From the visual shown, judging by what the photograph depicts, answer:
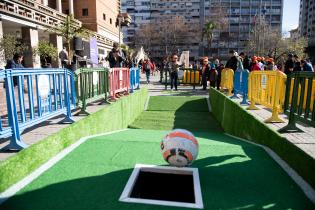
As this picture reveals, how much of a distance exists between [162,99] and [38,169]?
1005 centimetres

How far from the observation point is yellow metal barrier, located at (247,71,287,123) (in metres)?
6.50

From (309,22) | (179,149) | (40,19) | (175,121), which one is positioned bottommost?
(175,121)

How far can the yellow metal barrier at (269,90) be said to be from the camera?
6504 mm

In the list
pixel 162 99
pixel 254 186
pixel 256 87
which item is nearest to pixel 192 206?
pixel 254 186

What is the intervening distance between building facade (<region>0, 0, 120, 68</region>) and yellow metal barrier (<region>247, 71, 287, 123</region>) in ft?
55.4

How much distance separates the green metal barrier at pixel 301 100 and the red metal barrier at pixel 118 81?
633 cm

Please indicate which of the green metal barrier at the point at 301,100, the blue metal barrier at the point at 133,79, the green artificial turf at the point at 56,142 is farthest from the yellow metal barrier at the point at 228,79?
the green metal barrier at the point at 301,100

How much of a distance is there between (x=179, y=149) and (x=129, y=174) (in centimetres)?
81

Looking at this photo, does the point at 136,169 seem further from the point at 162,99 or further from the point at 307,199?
the point at 162,99

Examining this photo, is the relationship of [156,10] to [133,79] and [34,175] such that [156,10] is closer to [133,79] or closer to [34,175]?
[133,79]

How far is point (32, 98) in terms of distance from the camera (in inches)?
201

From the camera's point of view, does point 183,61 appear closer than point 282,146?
No

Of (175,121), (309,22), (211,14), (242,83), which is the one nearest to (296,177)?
(175,121)

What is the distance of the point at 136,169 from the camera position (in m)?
4.04
